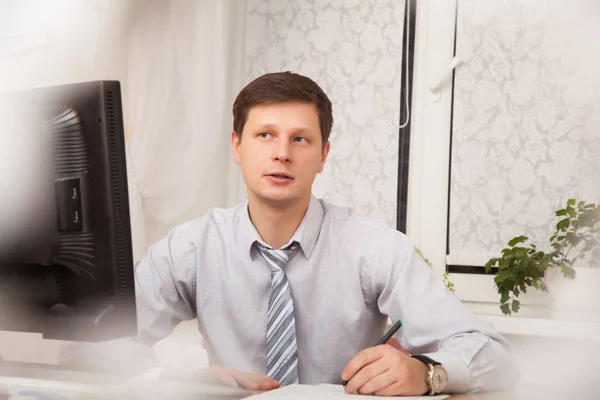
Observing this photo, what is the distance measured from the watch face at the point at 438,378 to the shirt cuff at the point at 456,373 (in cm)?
1

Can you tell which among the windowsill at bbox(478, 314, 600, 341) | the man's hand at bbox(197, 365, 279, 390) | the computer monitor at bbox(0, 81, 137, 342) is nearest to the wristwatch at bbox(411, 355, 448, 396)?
the man's hand at bbox(197, 365, 279, 390)

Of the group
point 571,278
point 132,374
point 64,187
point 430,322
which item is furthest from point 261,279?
point 571,278

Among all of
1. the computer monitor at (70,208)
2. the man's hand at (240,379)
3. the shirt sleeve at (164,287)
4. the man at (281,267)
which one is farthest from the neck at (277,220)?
the computer monitor at (70,208)

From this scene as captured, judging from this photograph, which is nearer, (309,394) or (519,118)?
(309,394)

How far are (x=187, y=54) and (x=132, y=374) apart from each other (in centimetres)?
129

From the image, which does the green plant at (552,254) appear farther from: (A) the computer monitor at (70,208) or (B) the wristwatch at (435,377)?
(A) the computer monitor at (70,208)

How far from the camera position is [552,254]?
152 cm

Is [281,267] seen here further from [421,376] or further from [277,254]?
[421,376]

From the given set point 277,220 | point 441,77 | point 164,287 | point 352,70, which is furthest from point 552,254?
point 164,287

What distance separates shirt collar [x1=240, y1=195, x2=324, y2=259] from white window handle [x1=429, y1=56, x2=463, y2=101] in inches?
33.7

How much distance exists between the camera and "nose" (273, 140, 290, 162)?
97cm

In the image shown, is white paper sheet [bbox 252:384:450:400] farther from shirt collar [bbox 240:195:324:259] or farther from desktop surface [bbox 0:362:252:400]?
A: shirt collar [bbox 240:195:324:259]

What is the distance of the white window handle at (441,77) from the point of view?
175cm

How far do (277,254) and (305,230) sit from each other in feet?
0.17
